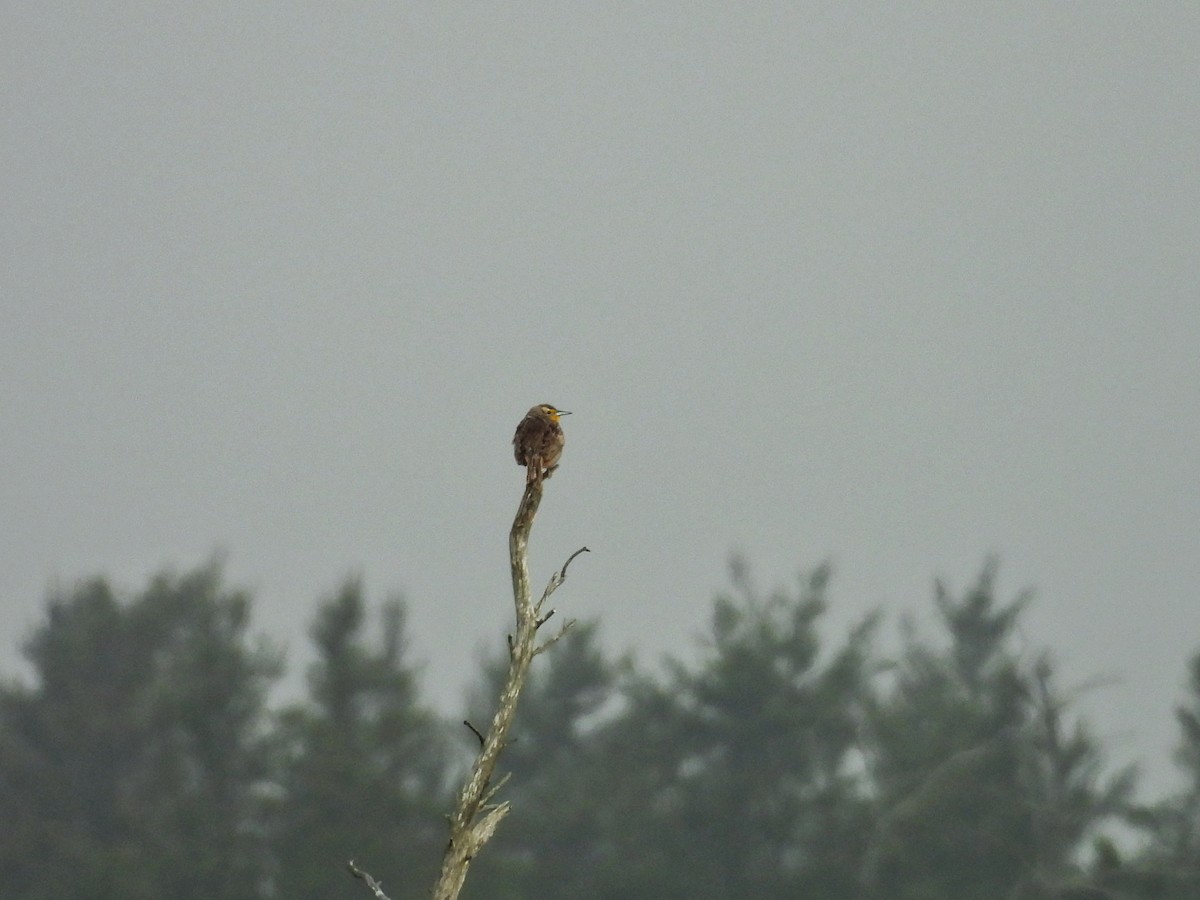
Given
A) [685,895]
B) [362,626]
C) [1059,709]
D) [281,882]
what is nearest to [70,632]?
[362,626]

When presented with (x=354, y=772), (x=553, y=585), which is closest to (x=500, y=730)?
(x=553, y=585)

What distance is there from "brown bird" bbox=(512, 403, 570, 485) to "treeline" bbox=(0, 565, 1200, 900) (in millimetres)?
32251

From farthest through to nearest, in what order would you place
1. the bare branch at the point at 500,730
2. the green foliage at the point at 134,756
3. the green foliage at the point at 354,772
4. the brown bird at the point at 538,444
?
1. the green foliage at the point at 134,756
2. the green foliage at the point at 354,772
3. the brown bird at the point at 538,444
4. the bare branch at the point at 500,730

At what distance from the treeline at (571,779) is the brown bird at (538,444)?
32.3 metres

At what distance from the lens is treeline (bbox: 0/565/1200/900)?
141 feet

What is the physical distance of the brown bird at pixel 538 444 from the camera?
28.1 feet

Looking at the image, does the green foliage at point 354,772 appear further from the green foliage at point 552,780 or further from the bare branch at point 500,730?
the bare branch at point 500,730

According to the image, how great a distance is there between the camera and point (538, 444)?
8.64 meters

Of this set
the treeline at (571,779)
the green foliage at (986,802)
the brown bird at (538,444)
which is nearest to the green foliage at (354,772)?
the treeline at (571,779)

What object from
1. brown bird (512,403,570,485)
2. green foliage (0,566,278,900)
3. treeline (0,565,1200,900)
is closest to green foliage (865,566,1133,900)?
treeline (0,565,1200,900)

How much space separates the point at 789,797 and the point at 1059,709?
42.5 ft

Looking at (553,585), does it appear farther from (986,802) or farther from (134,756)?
(134,756)

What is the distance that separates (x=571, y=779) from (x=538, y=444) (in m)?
41.1

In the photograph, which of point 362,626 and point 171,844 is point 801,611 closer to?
point 362,626
